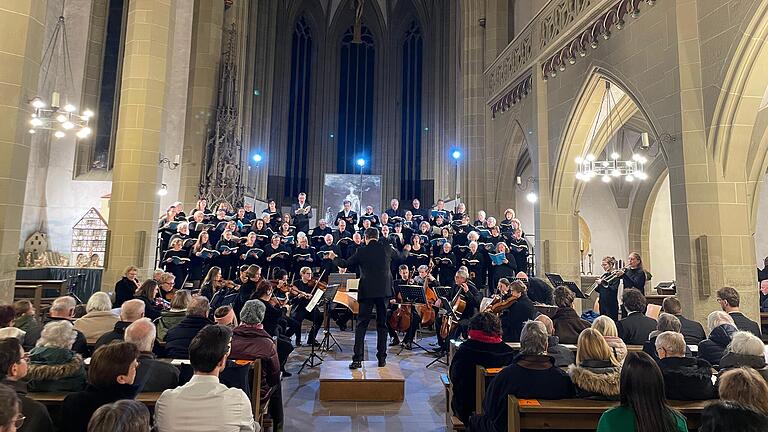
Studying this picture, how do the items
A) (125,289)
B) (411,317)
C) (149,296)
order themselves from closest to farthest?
(149,296) < (125,289) < (411,317)

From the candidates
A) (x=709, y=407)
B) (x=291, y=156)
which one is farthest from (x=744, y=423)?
(x=291, y=156)

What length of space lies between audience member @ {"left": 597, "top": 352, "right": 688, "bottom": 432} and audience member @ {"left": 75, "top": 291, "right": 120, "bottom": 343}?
14.0 feet

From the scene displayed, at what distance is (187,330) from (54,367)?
1.16 m

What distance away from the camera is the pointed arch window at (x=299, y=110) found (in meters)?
22.9

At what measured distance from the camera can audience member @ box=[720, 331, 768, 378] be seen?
9.96 feet

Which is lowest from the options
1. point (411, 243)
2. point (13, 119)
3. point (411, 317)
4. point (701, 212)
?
point (411, 317)

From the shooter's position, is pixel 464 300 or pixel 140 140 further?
pixel 140 140

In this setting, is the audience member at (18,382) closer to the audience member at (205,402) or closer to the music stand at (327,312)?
the audience member at (205,402)

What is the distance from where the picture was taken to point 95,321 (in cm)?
436

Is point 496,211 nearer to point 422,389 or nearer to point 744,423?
point 422,389

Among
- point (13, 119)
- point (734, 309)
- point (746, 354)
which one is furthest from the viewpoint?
point (13, 119)

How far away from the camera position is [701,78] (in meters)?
6.45

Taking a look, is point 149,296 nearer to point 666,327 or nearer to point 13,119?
point 13,119

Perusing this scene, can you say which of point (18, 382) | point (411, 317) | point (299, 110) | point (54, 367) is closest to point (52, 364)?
point (54, 367)
